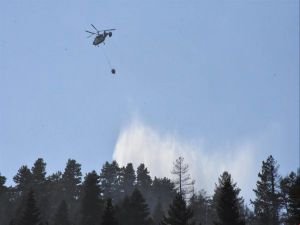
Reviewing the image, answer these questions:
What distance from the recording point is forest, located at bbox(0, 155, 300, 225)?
151ft

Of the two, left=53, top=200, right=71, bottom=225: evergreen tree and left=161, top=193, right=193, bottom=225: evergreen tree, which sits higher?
left=53, top=200, right=71, bottom=225: evergreen tree

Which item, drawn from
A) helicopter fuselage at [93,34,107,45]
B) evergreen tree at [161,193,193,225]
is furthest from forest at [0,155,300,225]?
→ helicopter fuselage at [93,34,107,45]

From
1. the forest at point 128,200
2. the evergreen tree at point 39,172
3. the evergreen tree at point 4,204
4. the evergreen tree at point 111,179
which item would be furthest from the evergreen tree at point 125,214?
the evergreen tree at point 111,179

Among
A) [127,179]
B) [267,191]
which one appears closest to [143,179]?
[127,179]

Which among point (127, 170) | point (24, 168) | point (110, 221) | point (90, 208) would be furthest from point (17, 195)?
point (110, 221)

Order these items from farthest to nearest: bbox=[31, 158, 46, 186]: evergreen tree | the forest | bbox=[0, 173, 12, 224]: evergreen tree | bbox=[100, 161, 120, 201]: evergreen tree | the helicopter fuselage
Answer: bbox=[100, 161, 120, 201]: evergreen tree → bbox=[31, 158, 46, 186]: evergreen tree → bbox=[0, 173, 12, 224]: evergreen tree → the helicopter fuselage → the forest

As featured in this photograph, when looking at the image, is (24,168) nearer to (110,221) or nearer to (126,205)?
(126,205)

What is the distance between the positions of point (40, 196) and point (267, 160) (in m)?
44.6

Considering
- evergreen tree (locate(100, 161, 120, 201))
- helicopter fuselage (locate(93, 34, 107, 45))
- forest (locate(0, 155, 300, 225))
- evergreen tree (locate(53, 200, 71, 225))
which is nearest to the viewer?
forest (locate(0, 155, 300, 225))

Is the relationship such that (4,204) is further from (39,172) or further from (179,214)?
(179,214)

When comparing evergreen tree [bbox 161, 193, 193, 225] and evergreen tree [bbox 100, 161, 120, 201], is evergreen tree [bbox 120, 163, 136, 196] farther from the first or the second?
evergreen tree [bbox 161, 193, 193, 225]

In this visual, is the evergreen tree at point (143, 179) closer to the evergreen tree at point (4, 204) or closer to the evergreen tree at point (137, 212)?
the evergreen tree at point (4, 204)

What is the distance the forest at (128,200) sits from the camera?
46031 mm

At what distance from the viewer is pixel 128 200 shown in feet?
201
